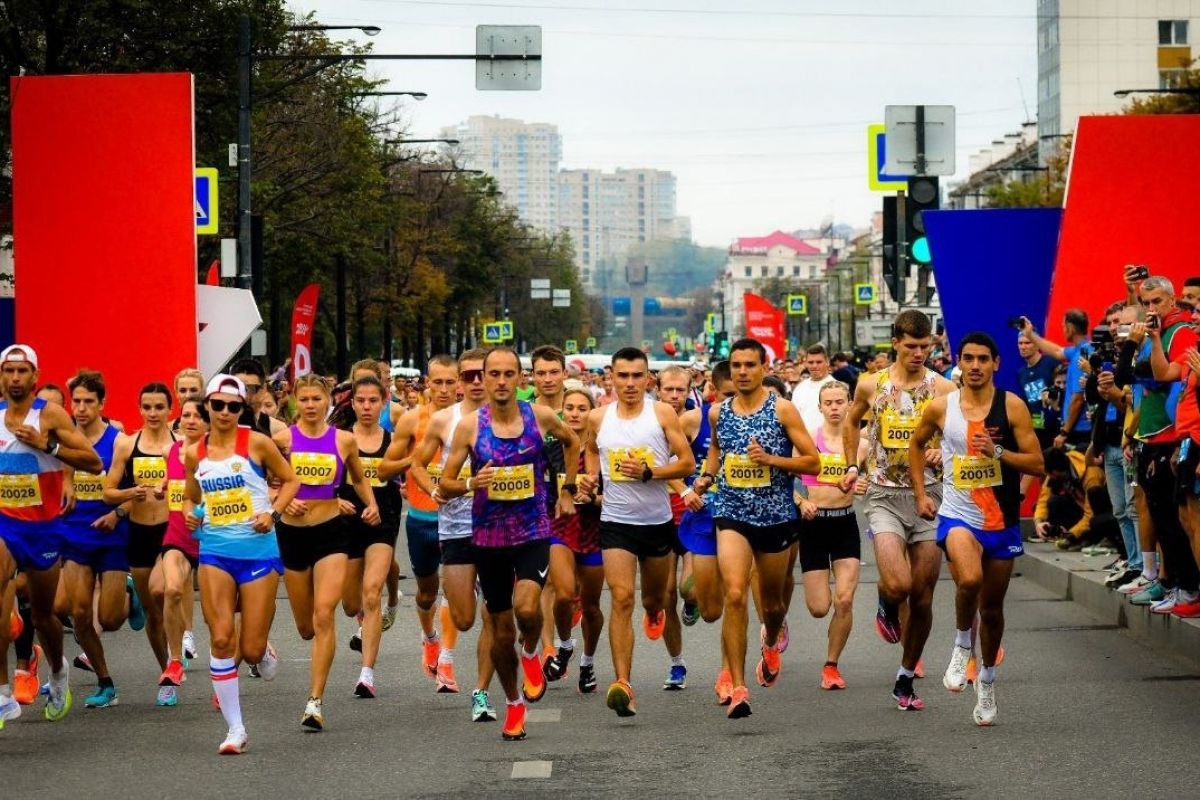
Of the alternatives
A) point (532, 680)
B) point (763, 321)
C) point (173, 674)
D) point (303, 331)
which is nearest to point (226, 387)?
point (532, 680)

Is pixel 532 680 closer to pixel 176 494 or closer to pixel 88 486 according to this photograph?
pixel 176 494

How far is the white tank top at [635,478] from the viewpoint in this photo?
11.4 metres

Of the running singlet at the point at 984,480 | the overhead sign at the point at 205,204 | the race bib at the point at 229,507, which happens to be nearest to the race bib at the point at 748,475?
the running singlet at the point at 984,480

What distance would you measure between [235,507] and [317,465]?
1259 millimetres

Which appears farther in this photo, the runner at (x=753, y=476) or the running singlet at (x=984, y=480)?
the runner at (x=753, y=476)

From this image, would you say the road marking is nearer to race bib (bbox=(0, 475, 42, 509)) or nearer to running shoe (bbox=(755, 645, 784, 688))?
running shoe (bbox=(755, 645, 784, 688))

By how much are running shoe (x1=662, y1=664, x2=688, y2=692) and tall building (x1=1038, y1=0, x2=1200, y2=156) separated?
320 feet

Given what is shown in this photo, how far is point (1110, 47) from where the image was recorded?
353 ft

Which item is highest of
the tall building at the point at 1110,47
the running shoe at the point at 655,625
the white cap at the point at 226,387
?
the tall building at the point at 1110,47

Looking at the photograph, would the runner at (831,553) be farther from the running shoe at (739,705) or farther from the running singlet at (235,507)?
the running singlet at (235,507)

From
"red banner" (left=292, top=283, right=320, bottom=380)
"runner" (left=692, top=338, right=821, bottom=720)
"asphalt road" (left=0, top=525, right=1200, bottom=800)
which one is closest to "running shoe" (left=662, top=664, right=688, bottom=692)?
"asphalt road" (left=0, top=525, right=1200, bottom=800)

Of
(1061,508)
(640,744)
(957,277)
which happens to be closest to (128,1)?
(957,277)

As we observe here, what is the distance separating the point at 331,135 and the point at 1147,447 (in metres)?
32.5

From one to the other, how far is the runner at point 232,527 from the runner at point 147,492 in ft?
5.86
